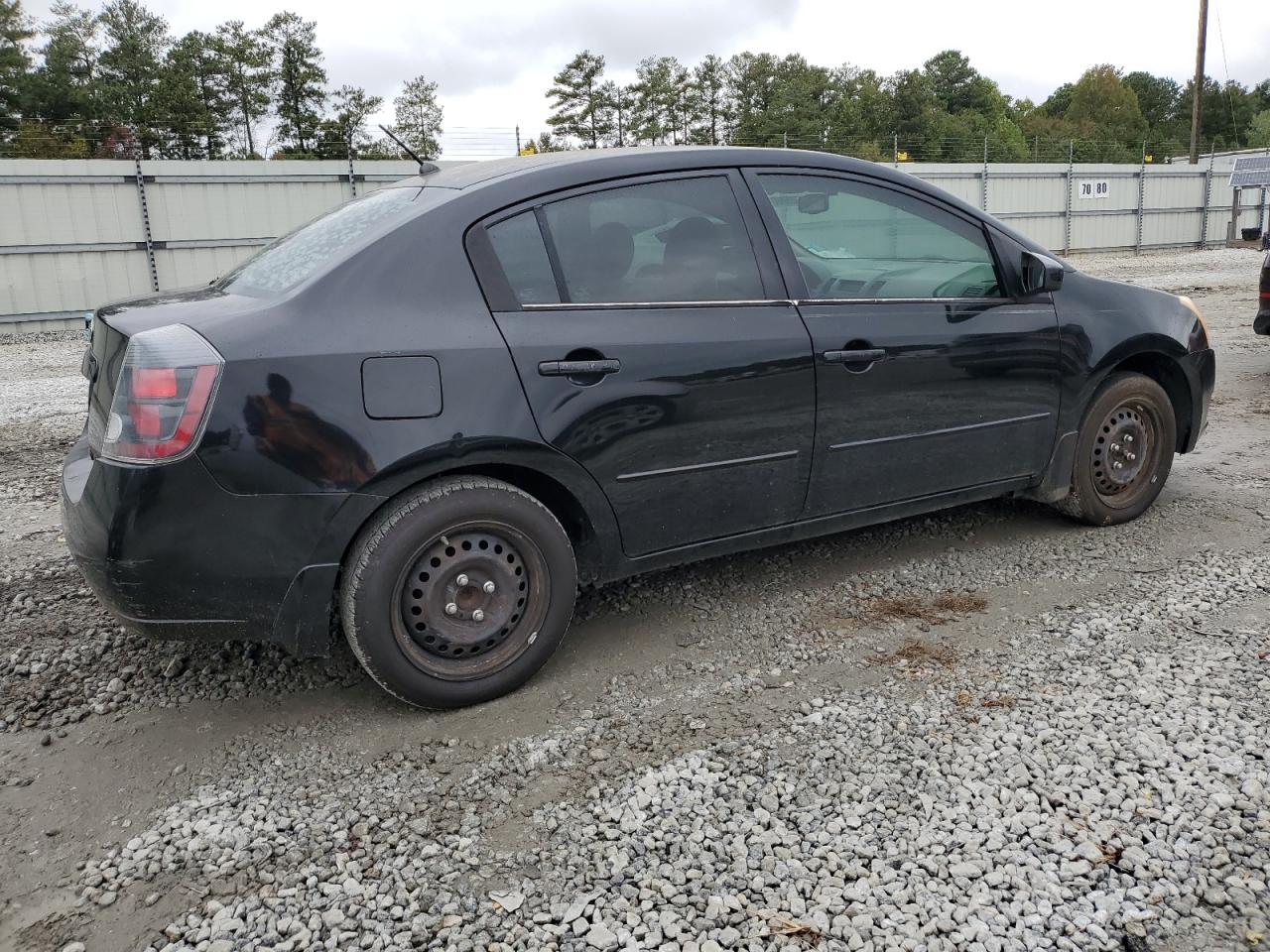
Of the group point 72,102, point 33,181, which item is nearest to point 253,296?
point 33,181

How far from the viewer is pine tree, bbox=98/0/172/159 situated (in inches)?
1811

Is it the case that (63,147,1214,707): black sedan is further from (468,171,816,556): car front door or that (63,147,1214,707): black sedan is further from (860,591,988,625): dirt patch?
(860,591,988,625): dirt patch

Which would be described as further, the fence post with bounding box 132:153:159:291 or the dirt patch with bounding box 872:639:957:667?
the fence post with bounding box 132:153:159:291

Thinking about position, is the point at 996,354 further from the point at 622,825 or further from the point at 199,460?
the point at 199,460

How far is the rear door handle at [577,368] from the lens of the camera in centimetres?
308

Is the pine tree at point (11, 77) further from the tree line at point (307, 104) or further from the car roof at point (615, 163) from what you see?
the car roof at point (615, 163)

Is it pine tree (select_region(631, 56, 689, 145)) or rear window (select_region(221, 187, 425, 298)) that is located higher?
pine tree (select_region(631, 56, 689, 145))

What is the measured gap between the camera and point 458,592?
3057 millimetres

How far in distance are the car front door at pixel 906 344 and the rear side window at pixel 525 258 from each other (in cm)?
89

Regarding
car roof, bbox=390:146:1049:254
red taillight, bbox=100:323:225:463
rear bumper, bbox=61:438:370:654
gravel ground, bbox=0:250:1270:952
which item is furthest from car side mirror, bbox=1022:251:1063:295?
red taillight, bbox=100:323:225:463

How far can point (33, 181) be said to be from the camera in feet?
49.6

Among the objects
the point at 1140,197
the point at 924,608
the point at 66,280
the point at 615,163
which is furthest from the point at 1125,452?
the point at 1140,197

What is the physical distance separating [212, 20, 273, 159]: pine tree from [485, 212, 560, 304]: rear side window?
160 ft

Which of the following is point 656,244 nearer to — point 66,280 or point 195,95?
point 66,280
